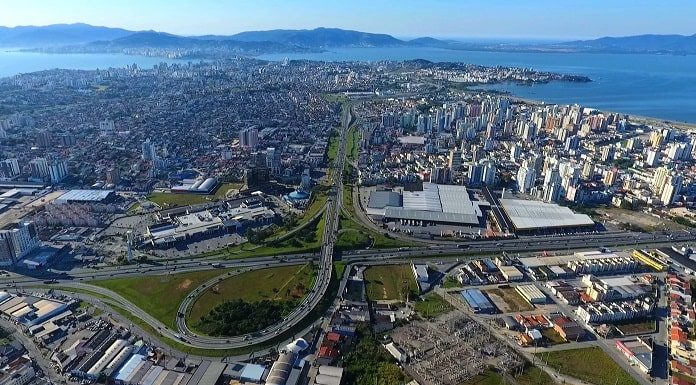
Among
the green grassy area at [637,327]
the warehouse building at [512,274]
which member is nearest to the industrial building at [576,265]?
the warehouse building at [512,274]

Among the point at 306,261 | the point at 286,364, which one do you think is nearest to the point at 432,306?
the point at 306,261

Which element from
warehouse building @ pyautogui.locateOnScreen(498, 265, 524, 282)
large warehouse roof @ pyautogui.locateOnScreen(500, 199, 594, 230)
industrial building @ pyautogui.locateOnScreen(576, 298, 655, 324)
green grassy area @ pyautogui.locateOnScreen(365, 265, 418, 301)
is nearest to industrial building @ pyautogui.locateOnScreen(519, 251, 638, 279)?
warehouse building @ pyautogui.locateOnScreen(498, 265, 524, 282)

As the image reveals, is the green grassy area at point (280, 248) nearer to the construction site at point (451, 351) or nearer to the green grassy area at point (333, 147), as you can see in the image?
the construction site at point (451, 351)

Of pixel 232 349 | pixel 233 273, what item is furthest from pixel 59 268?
pixel 232 349

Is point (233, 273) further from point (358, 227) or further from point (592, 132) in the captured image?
point (592, 132)

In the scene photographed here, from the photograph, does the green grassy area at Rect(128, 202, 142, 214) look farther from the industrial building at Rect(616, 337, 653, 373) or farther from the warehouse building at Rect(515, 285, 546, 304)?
the industrial building at Rect(616, 337, 653, 373)
